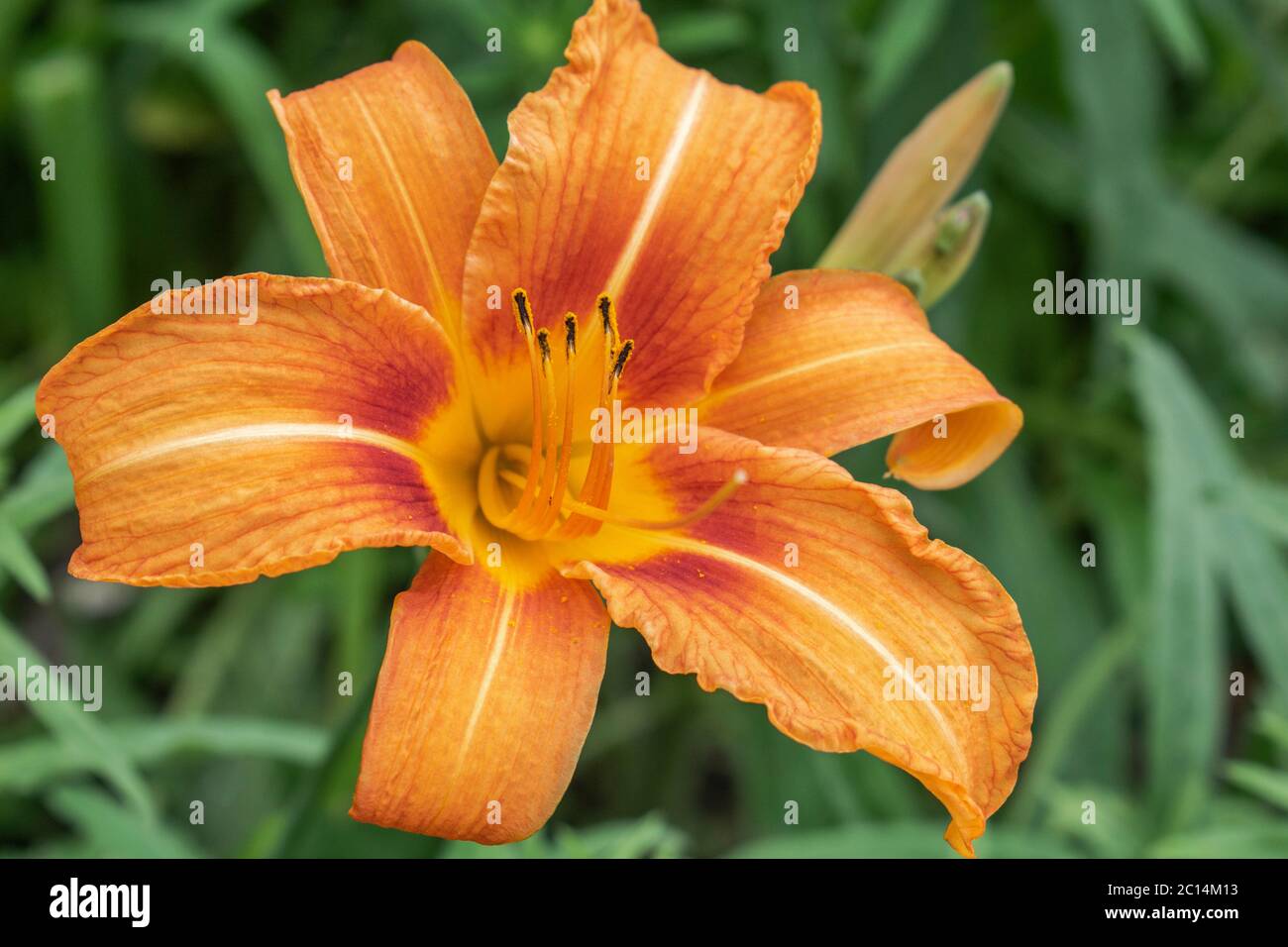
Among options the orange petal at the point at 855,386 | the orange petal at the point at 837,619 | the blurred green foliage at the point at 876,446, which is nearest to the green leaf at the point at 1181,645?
the blurred green foliage at the point at 876,446

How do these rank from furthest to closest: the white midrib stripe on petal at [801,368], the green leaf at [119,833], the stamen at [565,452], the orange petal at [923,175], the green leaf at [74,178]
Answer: the green leaf at [74,178] → the green leaf at [119,833] → the orange petal at [923,175] → the white midrib stripe on petal at [801,368] → the stamen at [565,452]

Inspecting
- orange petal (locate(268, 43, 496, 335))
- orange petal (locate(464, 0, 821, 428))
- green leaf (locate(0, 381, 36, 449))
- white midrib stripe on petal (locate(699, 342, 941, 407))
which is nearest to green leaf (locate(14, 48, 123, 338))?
green leaf (locate(0, 381, 36, 449))

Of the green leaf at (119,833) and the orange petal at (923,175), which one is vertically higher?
the orange petal at (923,175)

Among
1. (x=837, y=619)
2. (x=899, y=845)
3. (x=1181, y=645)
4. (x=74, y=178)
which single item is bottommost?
(x=899, y=845)

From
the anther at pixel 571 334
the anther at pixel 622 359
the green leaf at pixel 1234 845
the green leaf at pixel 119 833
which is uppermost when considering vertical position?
the anther at pixel 571 334

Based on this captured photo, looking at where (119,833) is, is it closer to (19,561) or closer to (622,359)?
(19,561)

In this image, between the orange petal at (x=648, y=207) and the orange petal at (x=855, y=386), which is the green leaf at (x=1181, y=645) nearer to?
the orange petal at (x=855, y=386)

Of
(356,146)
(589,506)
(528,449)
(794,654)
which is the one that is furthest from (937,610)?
(356,146)

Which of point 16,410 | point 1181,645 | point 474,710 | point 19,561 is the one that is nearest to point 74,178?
point 16,410

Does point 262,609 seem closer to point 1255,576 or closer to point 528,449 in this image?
point 528,449
